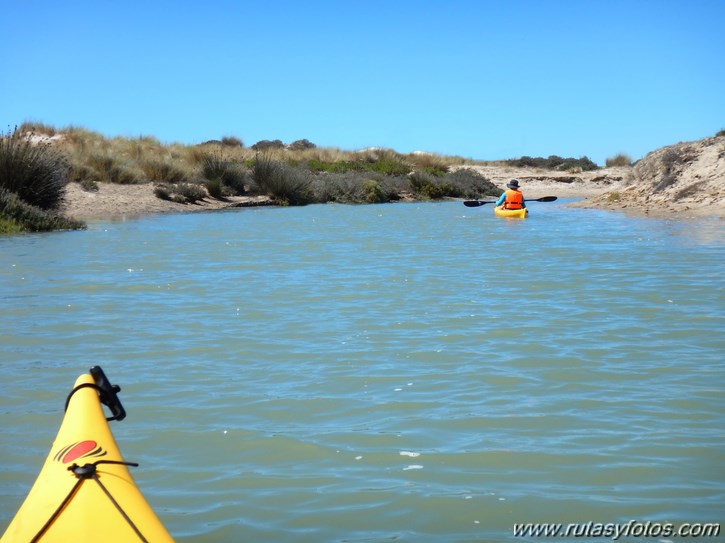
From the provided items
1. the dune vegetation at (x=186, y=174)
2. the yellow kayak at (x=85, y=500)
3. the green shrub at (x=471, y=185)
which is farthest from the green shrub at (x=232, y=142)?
the yellow kayak at (x=85, y=500)

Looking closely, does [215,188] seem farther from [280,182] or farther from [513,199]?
[513,199]

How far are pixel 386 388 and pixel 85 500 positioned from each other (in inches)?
132

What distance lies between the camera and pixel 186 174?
1228 inches

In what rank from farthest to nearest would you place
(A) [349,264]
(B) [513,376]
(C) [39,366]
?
(A) [349,264] → (C) [39,366] → (B) [513,376]

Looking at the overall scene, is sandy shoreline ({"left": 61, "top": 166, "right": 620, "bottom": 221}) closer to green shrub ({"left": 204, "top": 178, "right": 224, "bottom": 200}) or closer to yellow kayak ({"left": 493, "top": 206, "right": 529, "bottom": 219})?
green shrub ({"left": 204, "top": 178, "right": 224, "bottom": 200})

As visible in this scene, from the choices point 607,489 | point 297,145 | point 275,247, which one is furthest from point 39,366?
point 297,145

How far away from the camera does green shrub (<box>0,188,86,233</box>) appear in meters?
18.5

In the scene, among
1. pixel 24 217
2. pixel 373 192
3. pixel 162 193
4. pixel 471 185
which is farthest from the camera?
pixel 471 185

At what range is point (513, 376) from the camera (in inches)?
255

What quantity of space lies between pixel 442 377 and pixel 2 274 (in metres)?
7.83

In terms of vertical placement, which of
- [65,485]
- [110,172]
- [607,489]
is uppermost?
[110,172]

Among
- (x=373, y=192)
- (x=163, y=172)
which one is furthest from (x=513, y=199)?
(x=163, y=172)

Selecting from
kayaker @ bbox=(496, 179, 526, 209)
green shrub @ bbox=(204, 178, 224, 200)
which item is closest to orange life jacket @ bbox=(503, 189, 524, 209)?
kayaker @ bbox=(496, 179, 526, 209)

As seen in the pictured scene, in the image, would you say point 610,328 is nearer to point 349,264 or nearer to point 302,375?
point 302,375
